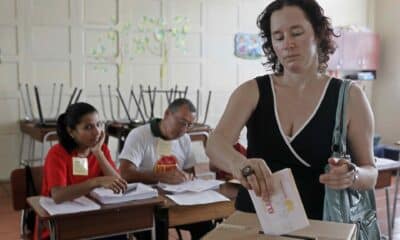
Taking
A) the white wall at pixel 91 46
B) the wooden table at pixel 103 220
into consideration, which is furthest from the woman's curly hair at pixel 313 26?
the white wall at pixel 91 46

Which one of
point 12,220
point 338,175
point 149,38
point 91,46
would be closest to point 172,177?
point 338,175

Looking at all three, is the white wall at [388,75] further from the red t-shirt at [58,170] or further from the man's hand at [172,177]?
the red t-shirt at [58,170]

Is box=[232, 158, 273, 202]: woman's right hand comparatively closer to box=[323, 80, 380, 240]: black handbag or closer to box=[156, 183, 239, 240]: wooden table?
box=[323, 80, 380, 240]: black handbag

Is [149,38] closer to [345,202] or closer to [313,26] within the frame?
[313,26]

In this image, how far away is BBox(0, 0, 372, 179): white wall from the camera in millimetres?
5773

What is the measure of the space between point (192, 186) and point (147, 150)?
57cm

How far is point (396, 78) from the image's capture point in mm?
7750

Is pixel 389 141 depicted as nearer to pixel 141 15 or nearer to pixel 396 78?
pixel 396 78

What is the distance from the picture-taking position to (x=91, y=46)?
6.18 meters

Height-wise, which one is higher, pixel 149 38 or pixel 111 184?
pixel 149 38

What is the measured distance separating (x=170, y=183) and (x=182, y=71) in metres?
4.07

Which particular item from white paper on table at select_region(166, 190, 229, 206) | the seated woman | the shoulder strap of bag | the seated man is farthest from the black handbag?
the seated man

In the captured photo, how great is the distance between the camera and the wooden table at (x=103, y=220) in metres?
2.19

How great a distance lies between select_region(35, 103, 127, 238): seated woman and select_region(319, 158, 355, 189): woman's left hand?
1.39 metres
